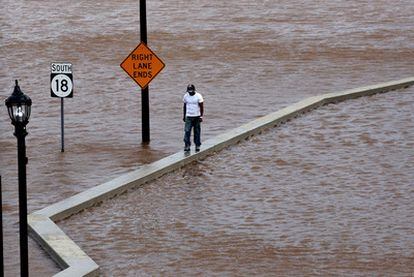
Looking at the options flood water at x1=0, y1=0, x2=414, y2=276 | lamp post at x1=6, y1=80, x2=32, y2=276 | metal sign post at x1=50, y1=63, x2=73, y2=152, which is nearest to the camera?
lamp post at x1=6, y1=80, x2=32, y2=276

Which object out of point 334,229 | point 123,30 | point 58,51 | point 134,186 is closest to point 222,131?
point 134,186

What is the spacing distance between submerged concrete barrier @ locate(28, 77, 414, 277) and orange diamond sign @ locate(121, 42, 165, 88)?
1875 mm

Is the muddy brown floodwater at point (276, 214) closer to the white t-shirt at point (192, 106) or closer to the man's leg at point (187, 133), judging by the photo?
the man's leg at point (187, 133)

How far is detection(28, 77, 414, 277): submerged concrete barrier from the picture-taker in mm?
18203

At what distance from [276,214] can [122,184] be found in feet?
9.71

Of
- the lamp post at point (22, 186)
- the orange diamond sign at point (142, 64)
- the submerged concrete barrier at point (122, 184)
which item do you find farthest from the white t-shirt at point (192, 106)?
the lamp post at point (22, 186)

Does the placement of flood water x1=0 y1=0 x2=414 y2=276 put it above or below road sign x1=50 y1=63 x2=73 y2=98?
below

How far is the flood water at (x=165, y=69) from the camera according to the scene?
24641mm

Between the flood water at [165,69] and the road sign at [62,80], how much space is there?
1036 mm

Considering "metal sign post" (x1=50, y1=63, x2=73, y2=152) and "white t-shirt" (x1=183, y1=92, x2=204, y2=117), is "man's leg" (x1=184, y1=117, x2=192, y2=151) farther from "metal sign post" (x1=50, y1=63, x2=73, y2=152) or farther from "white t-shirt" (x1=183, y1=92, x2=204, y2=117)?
"metal sign post" (x1=50, y1=63, x2=73, y2=152)

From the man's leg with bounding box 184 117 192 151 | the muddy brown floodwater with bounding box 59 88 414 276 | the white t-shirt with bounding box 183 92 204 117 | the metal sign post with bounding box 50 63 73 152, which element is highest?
the metal sign post with bounding box 50 63 73 152

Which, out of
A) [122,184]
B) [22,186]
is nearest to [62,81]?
[122,184]

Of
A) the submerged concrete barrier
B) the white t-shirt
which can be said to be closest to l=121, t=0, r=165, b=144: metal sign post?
the submerged concrete barrier

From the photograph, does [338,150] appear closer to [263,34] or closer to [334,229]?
[334,229]
